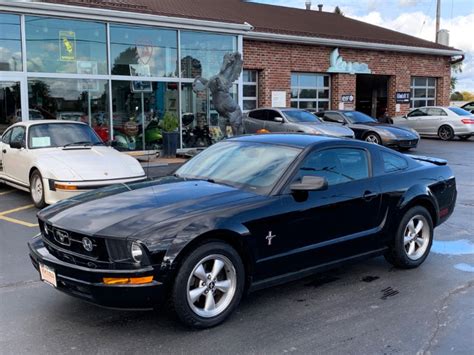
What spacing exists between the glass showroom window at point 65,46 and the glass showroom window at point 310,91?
9.26 meters

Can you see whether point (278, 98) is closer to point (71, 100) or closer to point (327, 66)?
point (327, 66)

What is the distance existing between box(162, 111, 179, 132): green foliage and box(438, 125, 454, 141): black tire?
12.1 m

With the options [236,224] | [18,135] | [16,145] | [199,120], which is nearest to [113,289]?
[236,224]

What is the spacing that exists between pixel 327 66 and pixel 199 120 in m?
7.84

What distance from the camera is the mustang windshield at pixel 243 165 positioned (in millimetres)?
4543

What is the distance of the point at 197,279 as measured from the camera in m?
3.88

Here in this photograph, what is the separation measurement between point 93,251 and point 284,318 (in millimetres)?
1587

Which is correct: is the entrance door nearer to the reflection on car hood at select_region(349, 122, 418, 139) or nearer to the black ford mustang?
the reflection on car hood at select_region(349, 122, 418, 139)

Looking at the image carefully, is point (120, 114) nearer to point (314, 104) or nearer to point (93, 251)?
point (314, 104)

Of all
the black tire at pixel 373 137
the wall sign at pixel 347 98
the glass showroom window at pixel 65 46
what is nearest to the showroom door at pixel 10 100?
the glass showroom window at pixel 65 46

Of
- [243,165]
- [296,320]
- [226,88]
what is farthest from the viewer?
[226,88]

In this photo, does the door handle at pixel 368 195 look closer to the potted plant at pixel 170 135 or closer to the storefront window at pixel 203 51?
the potted plant at pixel 170 135

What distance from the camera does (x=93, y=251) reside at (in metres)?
3.72

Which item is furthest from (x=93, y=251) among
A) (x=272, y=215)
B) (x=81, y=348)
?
(x=272, y=215)
